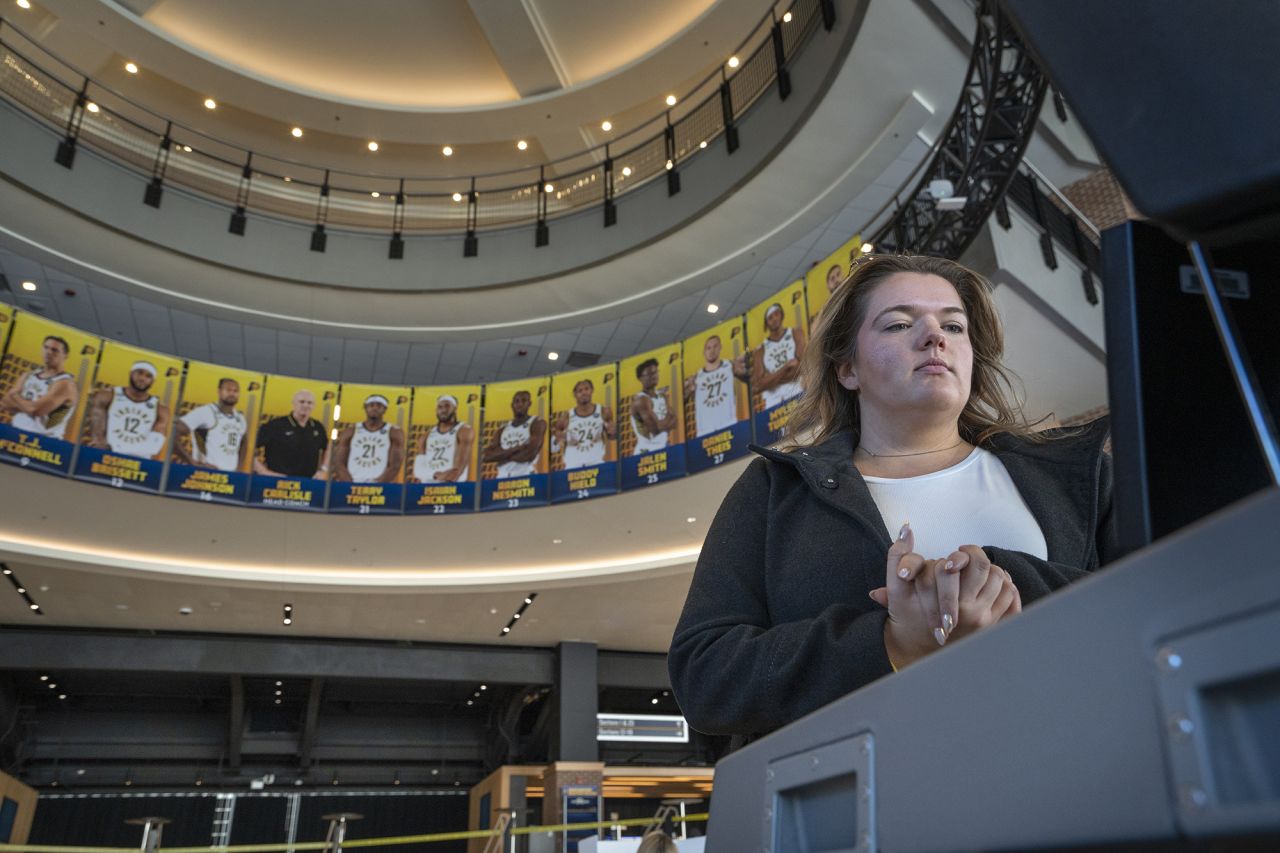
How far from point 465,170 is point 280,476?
7021mm

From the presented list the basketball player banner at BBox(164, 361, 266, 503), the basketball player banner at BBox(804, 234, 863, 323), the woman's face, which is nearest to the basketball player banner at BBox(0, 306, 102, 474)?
the basketball player banner at BBox(164, 361, 266, 503)

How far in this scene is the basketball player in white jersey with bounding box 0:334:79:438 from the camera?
28.2ft

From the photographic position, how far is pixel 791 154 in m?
9.69

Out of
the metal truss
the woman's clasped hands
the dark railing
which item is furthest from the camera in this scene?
the dark railing

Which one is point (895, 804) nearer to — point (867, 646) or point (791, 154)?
point (867, 646)

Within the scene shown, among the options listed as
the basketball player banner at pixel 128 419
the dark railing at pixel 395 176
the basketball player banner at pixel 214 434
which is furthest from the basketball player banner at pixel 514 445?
the basketball player banner at pixel 128 419

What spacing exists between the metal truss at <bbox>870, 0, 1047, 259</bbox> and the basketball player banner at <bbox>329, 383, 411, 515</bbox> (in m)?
5.94

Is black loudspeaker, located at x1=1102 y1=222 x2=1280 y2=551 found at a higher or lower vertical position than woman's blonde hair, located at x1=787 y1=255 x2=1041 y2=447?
lower

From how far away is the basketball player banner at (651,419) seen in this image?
911cm

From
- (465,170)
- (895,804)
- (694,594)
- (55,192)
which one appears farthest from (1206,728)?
(465,170)

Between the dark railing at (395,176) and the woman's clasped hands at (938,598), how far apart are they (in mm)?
9163

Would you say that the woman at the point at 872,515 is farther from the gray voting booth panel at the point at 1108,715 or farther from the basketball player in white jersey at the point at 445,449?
the basketball player in white jersey at the point at 445,449

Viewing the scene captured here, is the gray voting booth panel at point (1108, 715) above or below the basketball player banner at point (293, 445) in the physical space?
below

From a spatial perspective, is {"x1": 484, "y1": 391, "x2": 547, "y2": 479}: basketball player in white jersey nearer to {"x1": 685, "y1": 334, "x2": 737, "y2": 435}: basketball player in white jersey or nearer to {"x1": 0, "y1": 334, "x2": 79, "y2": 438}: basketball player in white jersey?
{"x1": 685, "y1": 334, "x2": 737, "y2": 435}: basketball player in white jersey
